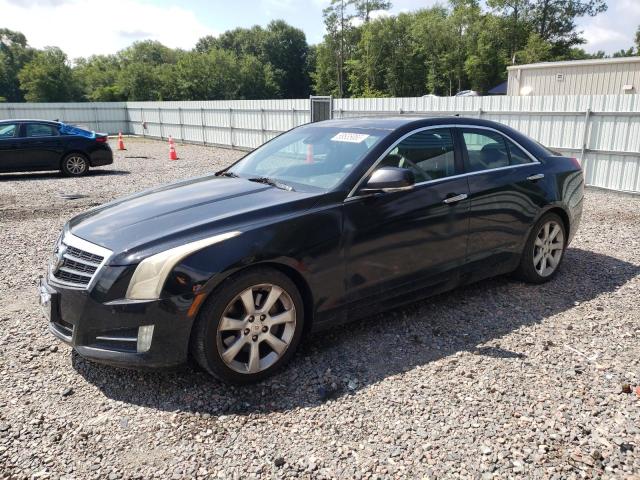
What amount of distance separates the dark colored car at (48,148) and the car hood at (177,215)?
10.9m

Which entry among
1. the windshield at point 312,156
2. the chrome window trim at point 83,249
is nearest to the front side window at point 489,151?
the windshield at point 312,156

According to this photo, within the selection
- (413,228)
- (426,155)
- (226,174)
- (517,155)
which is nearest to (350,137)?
(426,155)

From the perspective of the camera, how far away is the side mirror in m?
3.68

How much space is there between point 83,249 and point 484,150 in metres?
3.42

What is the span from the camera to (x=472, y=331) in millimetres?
4207

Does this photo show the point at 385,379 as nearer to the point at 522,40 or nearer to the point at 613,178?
the point at 613,178

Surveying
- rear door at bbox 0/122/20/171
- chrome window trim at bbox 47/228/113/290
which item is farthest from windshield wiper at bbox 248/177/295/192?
rear door at bbox 0/122/20/171

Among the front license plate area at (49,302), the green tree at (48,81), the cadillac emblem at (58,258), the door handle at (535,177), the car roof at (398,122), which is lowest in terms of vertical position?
the front license plate area at (49,302)

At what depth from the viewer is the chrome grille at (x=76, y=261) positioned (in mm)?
3170

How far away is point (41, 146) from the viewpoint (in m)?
13.4

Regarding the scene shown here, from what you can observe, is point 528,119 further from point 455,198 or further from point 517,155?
point 455,198

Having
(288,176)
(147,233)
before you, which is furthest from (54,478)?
(288,176)

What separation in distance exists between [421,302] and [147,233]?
259 cm

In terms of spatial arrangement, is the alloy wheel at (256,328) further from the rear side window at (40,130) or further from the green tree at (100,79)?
the green tree at (100,79)
